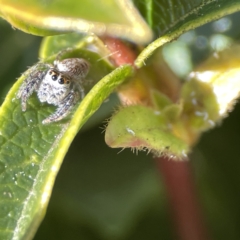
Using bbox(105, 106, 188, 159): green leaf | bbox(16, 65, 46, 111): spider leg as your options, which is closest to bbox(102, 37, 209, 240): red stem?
bbox(105, 106, 188, 159): green leaf

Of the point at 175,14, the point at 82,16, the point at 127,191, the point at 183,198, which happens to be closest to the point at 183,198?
the point at 183,198

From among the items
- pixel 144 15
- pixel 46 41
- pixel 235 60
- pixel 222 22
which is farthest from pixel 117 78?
pixel 222 22

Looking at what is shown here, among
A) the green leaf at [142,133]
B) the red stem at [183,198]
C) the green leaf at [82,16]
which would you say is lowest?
the red stem at [183,198]

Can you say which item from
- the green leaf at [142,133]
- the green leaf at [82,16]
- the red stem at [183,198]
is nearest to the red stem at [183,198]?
the red stem at [183,198]

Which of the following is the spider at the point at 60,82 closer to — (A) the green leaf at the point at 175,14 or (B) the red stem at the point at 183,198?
(A) the green leaf at the point at 175,14

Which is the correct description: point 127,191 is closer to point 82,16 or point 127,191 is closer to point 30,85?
point 30,85

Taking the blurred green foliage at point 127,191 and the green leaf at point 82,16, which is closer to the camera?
the green leaf at point 82,16

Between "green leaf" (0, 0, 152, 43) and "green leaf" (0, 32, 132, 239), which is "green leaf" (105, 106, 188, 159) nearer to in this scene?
"green leaf" (0, 32, 132, 239)
